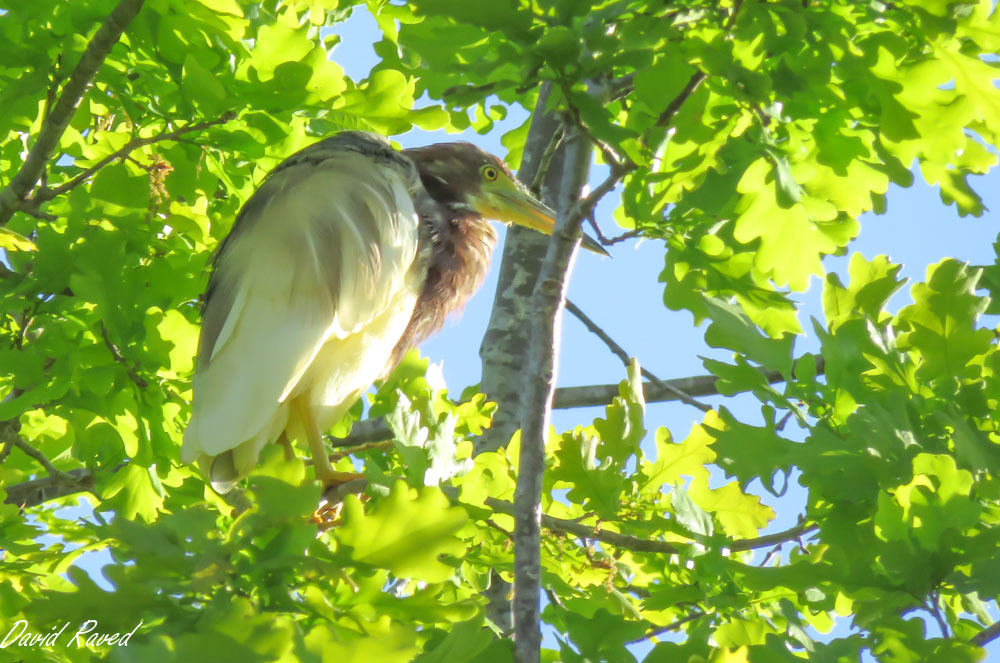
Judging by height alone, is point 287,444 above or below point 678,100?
below

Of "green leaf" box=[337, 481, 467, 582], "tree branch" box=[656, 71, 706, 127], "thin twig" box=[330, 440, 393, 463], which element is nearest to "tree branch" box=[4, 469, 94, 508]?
"thin twig" box=[330, 440, 393, 463]

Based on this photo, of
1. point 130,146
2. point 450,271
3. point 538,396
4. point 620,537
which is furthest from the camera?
point 450,271

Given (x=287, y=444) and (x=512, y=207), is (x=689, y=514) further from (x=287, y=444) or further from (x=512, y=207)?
(x=512, y=207)

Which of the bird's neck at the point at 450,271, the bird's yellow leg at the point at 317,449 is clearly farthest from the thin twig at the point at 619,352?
the bird's yellow leg at the point at 317,449

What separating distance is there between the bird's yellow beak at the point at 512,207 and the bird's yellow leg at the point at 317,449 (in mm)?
1093

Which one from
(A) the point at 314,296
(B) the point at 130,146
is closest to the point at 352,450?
(A) the point at 314,296

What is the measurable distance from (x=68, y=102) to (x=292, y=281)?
2.55 feet

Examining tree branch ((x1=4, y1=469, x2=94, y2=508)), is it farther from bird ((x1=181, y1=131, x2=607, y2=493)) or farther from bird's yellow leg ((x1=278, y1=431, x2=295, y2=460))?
bird's yellow leg ((x1=278, y1=431, x2=295, y2=460))

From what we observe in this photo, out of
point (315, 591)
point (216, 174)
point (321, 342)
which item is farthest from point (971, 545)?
point (216, 174)

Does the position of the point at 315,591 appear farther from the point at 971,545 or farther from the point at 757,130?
the point at 757,130

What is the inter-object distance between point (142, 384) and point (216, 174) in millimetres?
817

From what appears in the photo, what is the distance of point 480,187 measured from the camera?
4.09 m

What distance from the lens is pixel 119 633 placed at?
1498 mm

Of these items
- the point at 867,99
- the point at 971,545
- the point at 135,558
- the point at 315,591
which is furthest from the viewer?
the point at 867,99
